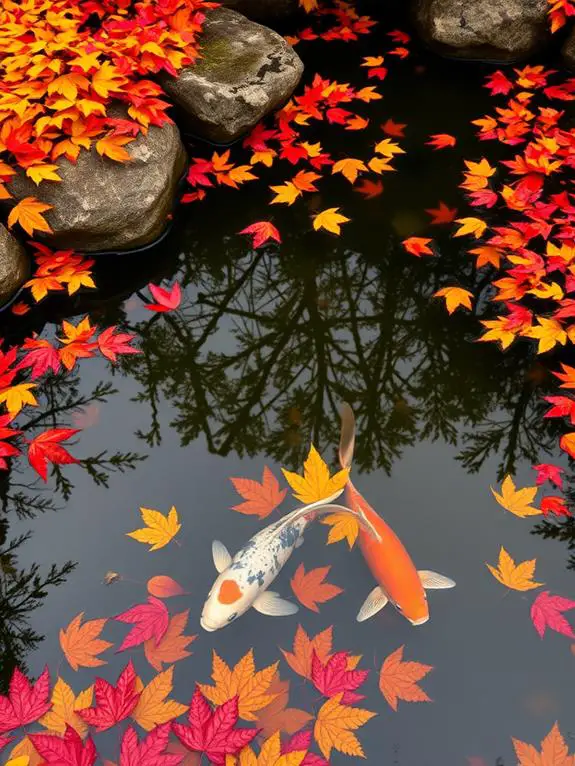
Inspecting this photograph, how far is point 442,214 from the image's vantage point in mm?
4941

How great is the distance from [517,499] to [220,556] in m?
Answer: 1.51

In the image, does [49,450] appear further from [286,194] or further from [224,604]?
[286,194]

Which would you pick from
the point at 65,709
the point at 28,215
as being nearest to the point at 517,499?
the point at 65,709

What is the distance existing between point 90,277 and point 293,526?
242 cm

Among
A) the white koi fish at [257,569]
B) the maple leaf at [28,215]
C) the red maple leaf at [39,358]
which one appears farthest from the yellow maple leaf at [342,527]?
the maple leaf at [28,215]

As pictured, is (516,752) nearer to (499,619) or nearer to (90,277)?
(499,619)

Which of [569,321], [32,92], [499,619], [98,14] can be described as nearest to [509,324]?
[569,321]

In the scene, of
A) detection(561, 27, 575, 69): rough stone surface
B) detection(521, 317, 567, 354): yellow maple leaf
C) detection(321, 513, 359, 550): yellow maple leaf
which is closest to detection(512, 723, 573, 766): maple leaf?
detection(321, 513, 359, 550): yellow maple leaf

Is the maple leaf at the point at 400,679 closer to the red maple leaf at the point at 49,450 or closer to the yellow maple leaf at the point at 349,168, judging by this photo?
the red maple leaf at the point at 49,450

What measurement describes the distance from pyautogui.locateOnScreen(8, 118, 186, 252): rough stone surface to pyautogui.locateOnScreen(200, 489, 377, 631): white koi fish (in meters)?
2.38

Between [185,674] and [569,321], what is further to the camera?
[569,321]

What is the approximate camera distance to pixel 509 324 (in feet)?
13.2

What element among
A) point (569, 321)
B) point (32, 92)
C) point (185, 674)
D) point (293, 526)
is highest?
point (32, 92)

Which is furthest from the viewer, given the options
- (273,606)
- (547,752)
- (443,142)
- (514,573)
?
(443,142)
